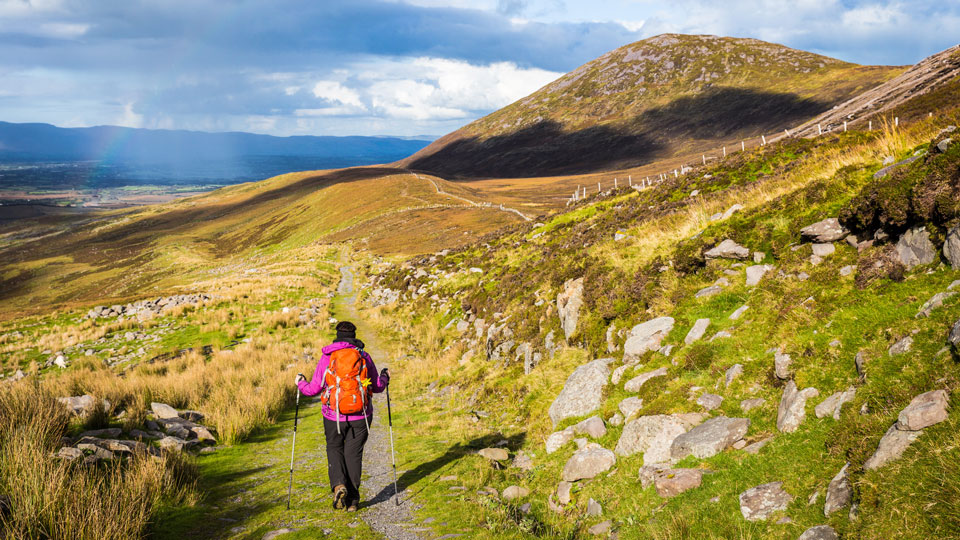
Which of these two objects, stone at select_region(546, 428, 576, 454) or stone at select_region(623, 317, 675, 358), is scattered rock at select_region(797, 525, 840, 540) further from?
stone at select_region(623, 317, 675, 358)

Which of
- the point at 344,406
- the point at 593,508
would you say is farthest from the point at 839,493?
the point at 344,406

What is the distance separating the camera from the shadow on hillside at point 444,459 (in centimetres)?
871

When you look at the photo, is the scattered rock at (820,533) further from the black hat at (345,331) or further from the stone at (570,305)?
the stone at (570,305)

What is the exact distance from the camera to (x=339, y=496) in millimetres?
7746

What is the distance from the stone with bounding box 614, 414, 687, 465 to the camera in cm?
688

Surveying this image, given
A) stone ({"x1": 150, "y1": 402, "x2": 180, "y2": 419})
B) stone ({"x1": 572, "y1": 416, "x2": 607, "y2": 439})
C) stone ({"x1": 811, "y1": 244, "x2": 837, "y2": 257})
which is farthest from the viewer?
stone ({"x1": 150, "y1": 402, "x2": 180, "y2": 419})

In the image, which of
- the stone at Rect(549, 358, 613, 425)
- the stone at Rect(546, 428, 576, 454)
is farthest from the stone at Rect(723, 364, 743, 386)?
the stone at Rect(546, 428, 576, 454)

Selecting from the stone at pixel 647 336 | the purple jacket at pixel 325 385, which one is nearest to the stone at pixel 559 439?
the stone at pixel 647 336

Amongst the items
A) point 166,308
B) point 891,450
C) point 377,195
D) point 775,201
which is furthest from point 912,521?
point 377,195

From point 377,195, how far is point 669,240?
98836mm

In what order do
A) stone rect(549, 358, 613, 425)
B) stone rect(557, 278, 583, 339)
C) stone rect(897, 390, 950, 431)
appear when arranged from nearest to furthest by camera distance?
1. stone rect(897, 390, 950, 431)
2. stone rect(549, 358, 613, 425)
3. stone rect(557, 278, 583, 339)

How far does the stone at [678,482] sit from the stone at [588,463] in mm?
1393

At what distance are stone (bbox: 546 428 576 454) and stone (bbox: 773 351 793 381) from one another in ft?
12.4

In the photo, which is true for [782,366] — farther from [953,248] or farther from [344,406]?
[344,406]
